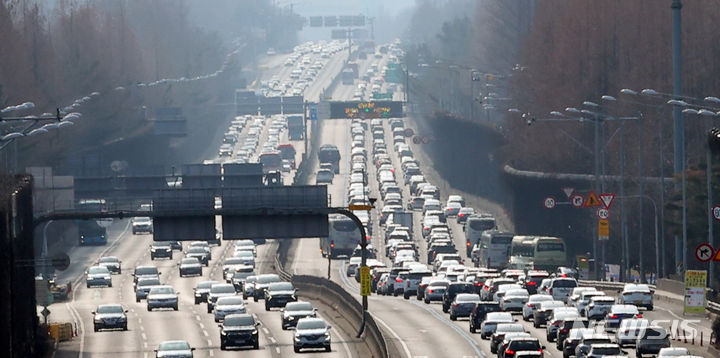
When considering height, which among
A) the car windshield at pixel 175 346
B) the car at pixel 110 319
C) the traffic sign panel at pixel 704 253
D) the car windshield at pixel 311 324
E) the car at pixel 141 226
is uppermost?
the traffic sign panel at pixel 704 253

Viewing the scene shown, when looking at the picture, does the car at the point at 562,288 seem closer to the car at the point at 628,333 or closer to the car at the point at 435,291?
the car at the point at 435,291

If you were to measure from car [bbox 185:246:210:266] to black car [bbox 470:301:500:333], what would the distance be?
59212 mm

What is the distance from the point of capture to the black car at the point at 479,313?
229ft

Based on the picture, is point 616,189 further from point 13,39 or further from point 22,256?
point 22,256

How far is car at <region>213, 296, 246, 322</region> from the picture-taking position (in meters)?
77.9

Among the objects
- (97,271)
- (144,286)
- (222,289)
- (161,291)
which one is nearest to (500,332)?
(222,289)

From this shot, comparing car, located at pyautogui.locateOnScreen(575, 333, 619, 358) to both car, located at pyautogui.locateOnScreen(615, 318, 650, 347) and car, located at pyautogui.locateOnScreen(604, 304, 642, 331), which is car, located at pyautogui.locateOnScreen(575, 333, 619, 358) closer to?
car, located at pyautogui.locateOnScreen(615, 318, 650, 347)

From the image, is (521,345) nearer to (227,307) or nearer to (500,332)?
(500,332)

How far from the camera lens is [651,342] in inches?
2227

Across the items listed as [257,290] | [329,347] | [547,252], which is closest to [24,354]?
[329,347]

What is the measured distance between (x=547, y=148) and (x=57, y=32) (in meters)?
74.5

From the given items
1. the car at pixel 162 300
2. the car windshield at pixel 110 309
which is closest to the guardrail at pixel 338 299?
the car at pixel 162 300

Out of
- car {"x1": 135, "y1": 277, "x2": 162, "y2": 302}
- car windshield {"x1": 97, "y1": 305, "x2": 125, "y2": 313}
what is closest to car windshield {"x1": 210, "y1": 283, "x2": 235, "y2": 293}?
car {"x1": 135, "y1": 277, "x2": 162, "y2": 302}

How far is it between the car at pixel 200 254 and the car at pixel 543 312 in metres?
60.2
